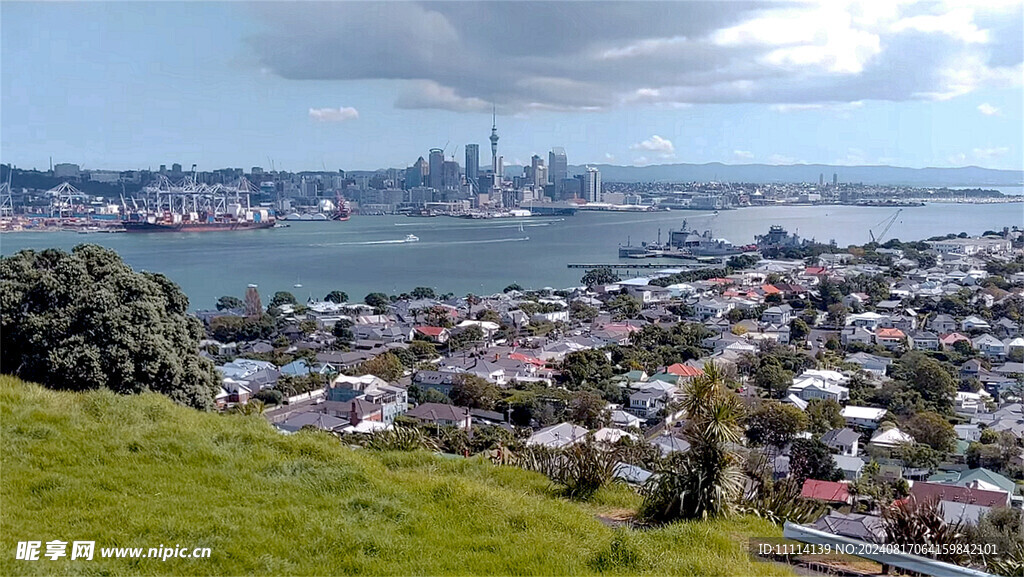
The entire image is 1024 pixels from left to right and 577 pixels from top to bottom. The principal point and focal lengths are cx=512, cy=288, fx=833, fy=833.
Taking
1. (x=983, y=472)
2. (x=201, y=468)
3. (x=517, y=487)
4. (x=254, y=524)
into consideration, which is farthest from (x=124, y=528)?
(x=983, y=472)

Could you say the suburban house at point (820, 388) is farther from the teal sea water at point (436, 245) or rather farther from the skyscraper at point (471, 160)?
the skyscraper at point (471, 160)

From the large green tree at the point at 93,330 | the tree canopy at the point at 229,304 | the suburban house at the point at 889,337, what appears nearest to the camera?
the large green tree at the point at 93,330

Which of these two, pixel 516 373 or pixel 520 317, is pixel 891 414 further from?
pixel 520 317

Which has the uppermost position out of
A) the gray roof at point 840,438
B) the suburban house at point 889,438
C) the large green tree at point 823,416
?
the gray roof at point 840,438

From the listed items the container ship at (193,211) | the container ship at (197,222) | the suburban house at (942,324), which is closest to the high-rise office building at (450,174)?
the container ship at (193,211)

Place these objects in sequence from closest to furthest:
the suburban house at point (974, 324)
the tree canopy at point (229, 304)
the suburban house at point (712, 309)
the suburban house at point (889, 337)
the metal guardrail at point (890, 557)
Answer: the metal guardrail at point (890, 557)
the suburban house at point (889, 337)
the suburban house at point (974, 324)
the suburban house at point (712, 309)
the tree canopy at point (229, 304)

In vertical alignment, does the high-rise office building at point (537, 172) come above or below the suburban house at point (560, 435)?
above

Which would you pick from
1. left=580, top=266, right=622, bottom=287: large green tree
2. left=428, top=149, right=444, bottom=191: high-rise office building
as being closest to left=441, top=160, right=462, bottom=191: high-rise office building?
left=428, top=149, right=444, bottom=191: high-rise office building

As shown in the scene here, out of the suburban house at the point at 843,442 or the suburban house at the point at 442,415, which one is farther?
the suburban house at the point at 442,415
